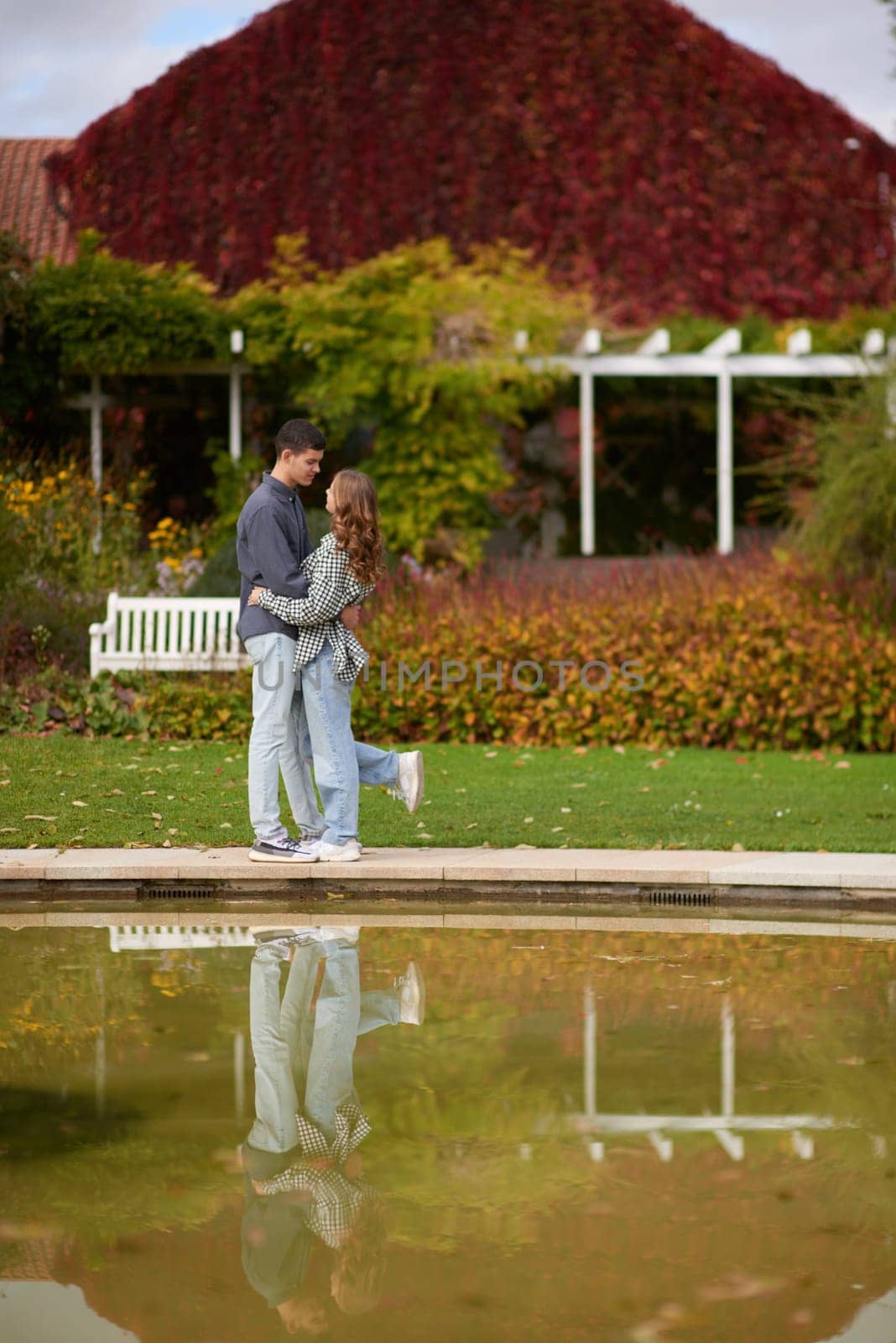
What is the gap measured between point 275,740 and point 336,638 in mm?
514

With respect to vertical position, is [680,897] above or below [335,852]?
below

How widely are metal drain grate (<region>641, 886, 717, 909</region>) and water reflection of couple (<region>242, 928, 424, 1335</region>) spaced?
149 cm

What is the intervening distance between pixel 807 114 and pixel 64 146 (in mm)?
A: 11561

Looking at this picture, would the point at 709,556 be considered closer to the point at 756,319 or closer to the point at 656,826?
the point at 656,826

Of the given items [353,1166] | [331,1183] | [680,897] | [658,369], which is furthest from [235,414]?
[331,1183]

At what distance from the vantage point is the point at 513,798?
9.21 metres

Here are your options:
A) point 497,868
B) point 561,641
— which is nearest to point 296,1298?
point 497,868

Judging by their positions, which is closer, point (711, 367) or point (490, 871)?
point (490, 871)

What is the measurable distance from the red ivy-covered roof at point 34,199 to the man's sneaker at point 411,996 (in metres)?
20.2

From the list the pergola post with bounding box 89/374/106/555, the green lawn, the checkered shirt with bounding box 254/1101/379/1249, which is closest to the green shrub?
the green lawn

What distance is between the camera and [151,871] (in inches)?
275

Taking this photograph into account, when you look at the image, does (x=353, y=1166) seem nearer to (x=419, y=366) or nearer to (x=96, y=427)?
(x=419, y=366)

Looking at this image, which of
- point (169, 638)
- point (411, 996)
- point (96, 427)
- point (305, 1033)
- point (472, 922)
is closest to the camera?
point (305, 1033)

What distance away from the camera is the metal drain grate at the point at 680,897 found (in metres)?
6.79
